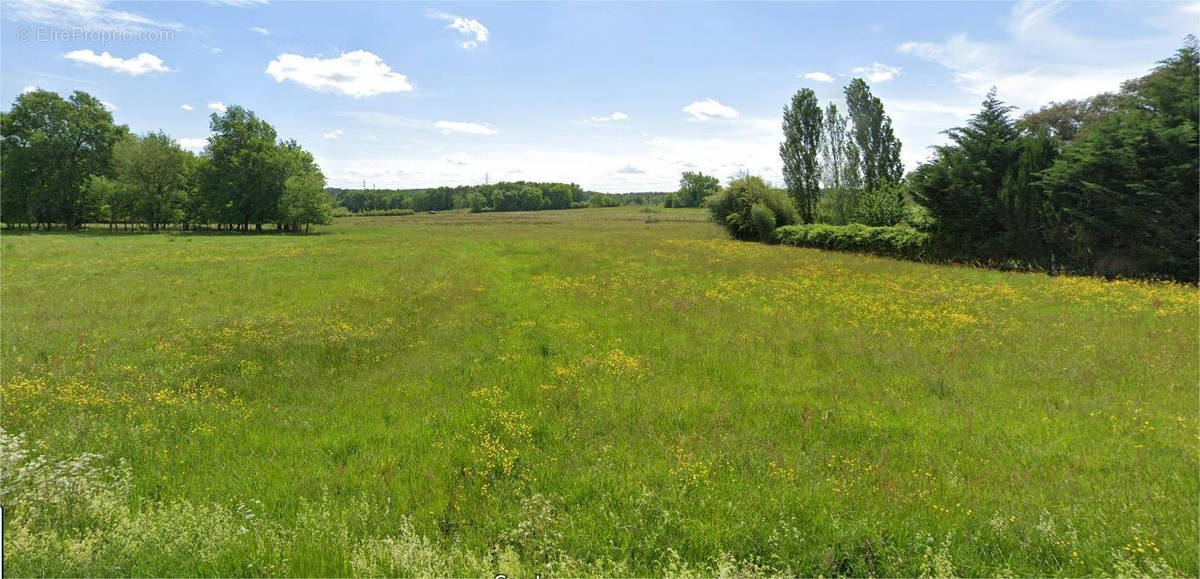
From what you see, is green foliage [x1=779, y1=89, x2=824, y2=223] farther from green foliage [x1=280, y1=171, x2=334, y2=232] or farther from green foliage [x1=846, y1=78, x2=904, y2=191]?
green foliage [x1=280, y1=171, x2=334, y2=232]

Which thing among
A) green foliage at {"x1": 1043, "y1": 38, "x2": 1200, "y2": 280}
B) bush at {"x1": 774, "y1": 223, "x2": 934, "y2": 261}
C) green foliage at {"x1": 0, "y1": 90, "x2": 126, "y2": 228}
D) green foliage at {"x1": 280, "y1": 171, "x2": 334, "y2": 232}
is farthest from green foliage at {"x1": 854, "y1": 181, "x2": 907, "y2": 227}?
green foliage at {"x1": 0, "y1": 90, "x2": 126, "y2": 228}

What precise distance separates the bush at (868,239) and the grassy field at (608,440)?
1430 cm

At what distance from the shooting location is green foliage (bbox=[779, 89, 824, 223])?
53.4 meters

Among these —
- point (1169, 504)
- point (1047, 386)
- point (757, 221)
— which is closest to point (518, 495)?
point (1169, 504)

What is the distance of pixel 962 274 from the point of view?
22469 mm

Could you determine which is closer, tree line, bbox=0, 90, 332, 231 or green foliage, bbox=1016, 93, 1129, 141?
green foliage, bbox=1016, 93, 1129, 141

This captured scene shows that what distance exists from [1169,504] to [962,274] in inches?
809

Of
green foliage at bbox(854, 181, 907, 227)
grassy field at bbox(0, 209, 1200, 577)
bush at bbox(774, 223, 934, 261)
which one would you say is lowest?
grassy field at bbox(0, 209, 1200, 577)

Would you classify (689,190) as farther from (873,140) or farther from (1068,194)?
(1068,194)

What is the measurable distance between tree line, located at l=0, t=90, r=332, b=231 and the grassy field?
64168 millimetres

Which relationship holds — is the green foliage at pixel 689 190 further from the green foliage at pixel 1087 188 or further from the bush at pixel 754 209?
the green foliage at pixel 1087 188

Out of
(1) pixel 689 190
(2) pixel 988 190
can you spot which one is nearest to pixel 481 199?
(1) pixel 689 190

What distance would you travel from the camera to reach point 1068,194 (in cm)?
2244

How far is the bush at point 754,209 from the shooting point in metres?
46.8
